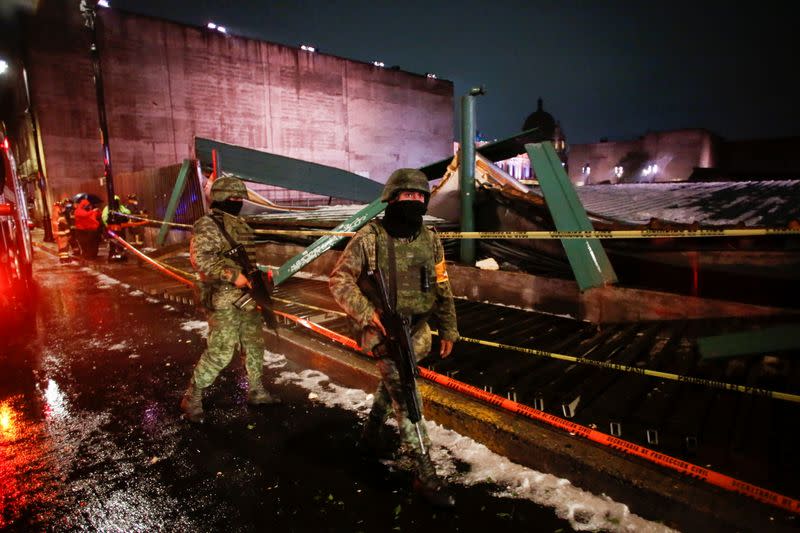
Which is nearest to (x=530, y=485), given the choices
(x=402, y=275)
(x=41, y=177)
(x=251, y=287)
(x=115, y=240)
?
(x=402, y=275)

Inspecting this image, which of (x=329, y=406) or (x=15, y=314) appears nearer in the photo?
(x=329, y=406)

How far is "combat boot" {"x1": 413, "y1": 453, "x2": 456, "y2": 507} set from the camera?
237 cm

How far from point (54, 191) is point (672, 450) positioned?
81.5 ft

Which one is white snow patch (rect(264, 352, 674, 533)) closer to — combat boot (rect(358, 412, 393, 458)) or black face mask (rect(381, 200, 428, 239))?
combat boot (rect(358, 412, 393, 458))

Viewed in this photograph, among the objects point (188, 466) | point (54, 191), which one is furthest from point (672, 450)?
point (54, 191)

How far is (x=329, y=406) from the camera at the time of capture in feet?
12.2

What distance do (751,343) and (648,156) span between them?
4655 centimetres

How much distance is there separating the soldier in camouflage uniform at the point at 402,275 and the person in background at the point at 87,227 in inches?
495

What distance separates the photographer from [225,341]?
3.51 metres

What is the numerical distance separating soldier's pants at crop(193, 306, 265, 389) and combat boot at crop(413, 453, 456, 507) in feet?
6.26

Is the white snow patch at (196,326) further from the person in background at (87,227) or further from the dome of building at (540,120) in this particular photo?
the dome of building at (540,120)

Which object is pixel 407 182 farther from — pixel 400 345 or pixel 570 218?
pixel 570 218

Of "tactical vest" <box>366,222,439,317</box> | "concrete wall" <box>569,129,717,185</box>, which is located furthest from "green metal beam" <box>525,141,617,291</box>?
"concrete wall" <box>569,129,717,185</box>

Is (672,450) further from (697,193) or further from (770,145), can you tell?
(770,145)
